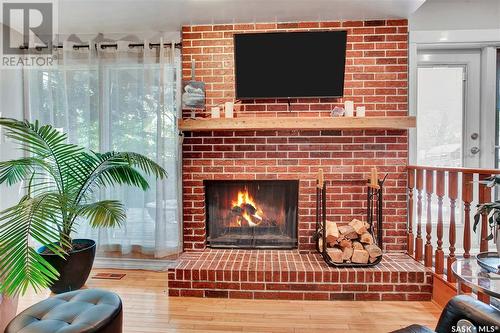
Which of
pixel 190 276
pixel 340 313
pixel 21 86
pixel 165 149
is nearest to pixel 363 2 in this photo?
pixel 165 149

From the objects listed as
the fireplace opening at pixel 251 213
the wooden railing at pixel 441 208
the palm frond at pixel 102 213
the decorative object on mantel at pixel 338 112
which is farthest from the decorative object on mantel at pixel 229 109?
the wooden railing at pixel 441 208

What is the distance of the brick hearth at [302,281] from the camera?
99.4 inches

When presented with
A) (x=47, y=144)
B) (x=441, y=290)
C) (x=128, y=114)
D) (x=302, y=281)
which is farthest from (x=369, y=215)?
(x=47, y=144)

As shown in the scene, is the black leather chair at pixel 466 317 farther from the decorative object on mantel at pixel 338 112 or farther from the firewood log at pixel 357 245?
the decorative object on mantel at pixel 338 112

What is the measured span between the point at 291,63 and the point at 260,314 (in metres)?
2.11

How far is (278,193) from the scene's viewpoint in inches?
124

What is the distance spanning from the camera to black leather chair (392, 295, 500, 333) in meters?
1.20

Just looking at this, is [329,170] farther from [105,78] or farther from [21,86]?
[21,86]

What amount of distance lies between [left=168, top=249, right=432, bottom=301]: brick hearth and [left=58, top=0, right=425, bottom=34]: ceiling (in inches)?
86.1

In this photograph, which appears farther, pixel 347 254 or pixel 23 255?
pixel 347 254

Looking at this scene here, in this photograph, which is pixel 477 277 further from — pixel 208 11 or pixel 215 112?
pixel 208 11

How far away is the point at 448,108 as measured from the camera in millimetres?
3188

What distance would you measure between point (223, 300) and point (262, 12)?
97.3 inches

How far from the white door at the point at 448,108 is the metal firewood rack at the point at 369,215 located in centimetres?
73
